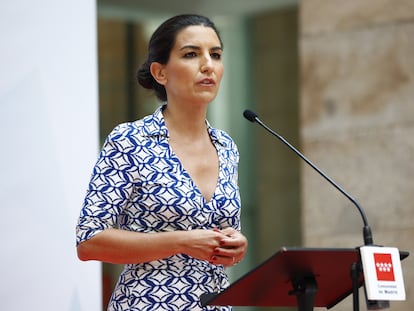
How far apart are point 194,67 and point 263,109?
7.36 metres

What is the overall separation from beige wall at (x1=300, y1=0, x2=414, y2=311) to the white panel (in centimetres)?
254

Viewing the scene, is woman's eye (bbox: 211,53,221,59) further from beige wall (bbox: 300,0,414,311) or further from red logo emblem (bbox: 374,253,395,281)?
beige wall (bbox: 300,0,414,311)

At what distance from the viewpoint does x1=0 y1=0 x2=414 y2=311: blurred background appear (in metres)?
3.61

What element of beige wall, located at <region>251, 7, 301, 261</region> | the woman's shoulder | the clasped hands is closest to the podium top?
the clasped hands

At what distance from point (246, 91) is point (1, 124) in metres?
7.20

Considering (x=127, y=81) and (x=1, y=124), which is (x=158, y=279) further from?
(x=127, y=81)

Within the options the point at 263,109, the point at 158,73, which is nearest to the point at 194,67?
the point at 158,73

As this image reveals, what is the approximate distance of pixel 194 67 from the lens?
3.12 metres

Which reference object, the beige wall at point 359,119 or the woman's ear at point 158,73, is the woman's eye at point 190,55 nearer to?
the woman's ear at point 158,73

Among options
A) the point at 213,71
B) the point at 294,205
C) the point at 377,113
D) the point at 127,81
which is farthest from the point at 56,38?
the point at 127,81

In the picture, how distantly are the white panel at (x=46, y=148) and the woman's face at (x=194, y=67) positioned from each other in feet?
2.14

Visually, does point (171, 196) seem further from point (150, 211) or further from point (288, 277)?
point (288, 277)

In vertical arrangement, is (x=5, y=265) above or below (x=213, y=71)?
below

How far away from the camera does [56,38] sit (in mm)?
3711
